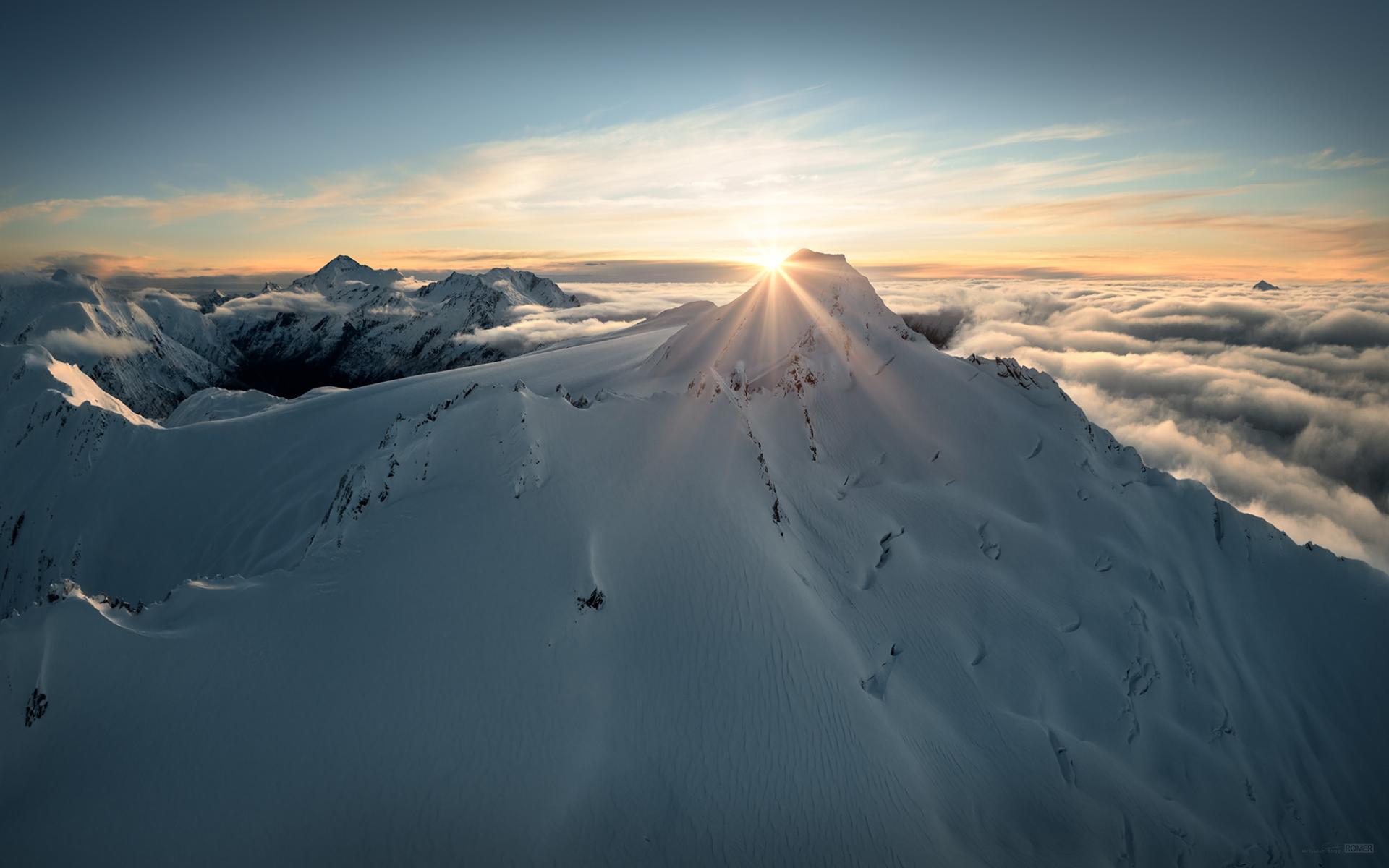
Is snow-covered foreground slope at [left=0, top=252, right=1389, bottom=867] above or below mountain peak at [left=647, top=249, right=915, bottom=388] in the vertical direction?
below

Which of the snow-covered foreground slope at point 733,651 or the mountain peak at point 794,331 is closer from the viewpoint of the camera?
the snow-covered foreground slope at point 733,651

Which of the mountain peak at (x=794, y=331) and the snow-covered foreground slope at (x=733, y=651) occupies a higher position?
the mountain peak at (x=794, y=331)

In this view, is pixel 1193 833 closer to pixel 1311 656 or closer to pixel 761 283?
pixel 1311 656

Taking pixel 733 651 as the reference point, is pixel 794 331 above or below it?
above

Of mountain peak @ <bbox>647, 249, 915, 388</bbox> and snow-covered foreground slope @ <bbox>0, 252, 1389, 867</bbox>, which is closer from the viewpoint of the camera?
snow-covered foreground slope @ <bbox>0, 252, 1389, 867</bbox>

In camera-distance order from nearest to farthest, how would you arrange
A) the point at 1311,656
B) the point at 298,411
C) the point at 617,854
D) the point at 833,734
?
the point at 617,854 → the point at 833,734 → the point at 1311,656 → the point at 298,411

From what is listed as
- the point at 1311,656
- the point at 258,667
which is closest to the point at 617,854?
the point at 258,667

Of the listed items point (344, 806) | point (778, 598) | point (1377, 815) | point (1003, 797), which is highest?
point (778, 598)

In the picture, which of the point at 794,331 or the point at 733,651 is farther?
the point at 794,331
